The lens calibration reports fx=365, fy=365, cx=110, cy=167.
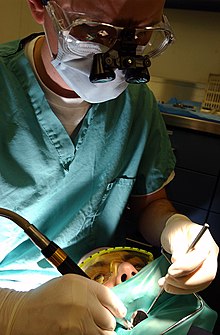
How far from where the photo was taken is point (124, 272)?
35.7 inches

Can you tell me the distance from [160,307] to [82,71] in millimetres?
536

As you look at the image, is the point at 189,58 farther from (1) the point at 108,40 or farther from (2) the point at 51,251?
(2) the point at 51,251

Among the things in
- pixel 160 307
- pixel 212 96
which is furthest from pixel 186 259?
pixel 212 96

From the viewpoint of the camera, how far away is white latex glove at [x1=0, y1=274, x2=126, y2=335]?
1.96ft

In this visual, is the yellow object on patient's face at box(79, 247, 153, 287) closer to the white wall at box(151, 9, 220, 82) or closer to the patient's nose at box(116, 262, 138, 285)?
the patient's nose at box(116, 262, 138, 285)

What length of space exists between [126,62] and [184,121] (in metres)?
1.08

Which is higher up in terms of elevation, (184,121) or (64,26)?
(64,26)

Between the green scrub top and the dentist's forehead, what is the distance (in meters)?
0.24

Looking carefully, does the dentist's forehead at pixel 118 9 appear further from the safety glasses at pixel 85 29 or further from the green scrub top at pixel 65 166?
the green scrub top at pixel 65 166

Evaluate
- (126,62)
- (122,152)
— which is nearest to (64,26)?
(126,62)

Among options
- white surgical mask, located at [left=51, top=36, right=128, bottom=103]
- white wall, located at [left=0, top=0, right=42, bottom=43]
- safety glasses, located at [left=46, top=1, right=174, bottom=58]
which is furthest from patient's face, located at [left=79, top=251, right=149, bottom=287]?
white wall, located at [left=0, top=0, right=42, bottom=43]

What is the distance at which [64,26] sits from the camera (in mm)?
721

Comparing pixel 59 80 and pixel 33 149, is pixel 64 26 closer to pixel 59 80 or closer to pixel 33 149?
pixel 59 80

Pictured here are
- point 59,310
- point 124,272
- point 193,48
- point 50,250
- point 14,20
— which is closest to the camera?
point 59,310
